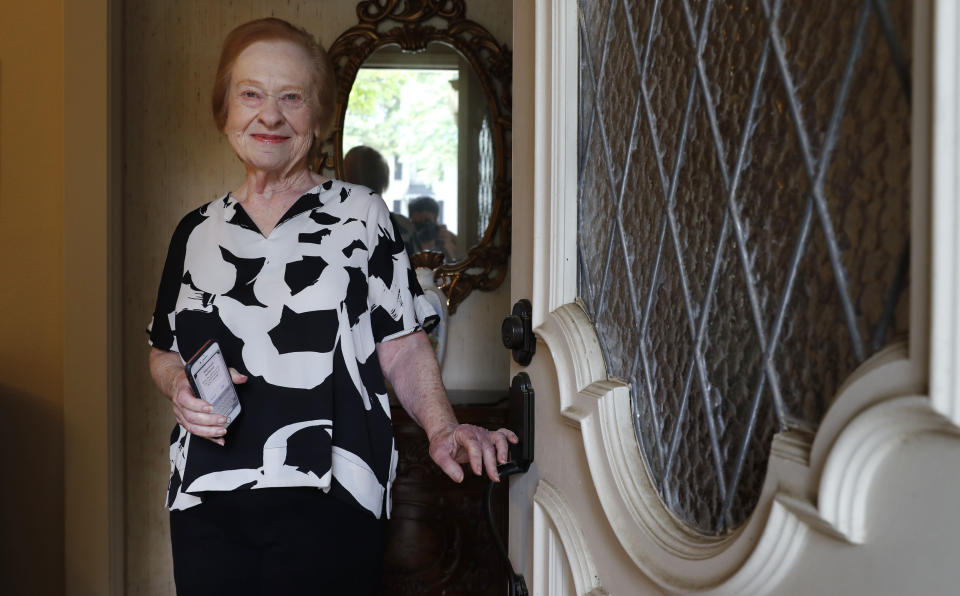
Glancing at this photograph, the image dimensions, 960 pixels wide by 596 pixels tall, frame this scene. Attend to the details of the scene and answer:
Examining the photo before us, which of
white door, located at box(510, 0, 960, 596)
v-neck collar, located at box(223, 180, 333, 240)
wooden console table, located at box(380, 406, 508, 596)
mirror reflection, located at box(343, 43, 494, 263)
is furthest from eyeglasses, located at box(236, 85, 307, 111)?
mirror reflection, located at box(343, 43, 494, 263)

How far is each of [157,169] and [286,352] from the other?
1648 mm

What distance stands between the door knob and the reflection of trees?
1.75 meters

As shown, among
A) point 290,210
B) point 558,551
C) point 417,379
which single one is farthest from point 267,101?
point 558,551

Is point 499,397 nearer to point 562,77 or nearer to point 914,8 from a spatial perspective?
point 562,77

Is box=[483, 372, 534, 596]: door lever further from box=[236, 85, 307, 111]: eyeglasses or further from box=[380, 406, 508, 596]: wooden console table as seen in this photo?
box=[380, 406, 508, 596]: wooden console table

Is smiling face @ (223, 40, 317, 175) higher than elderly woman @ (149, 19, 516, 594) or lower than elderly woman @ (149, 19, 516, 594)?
higher

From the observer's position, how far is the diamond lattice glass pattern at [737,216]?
1.30 ft

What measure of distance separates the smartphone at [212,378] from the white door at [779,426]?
1.53 ft

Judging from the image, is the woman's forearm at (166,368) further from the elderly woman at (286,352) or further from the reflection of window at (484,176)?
the reflection of window at (484,176)

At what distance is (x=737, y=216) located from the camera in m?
0.53

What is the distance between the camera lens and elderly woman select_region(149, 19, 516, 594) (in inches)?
47.0

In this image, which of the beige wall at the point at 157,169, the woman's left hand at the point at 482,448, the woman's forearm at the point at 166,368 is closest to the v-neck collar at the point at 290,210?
the woman's forearm at the point at 166,368

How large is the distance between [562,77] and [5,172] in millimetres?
2042

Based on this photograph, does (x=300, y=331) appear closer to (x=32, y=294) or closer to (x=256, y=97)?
(x=256, y=97)
